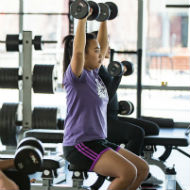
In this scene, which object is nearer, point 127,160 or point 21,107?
point 127,160

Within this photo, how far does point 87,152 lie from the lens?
2650 millimetres

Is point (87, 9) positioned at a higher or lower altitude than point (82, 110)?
higher

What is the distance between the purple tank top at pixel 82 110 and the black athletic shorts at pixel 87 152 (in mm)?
27

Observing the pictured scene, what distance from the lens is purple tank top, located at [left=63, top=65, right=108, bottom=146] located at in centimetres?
265

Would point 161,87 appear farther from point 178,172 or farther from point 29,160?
point 29,160

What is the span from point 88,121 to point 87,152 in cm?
18

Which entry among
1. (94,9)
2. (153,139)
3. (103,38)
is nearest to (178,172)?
(153,139)

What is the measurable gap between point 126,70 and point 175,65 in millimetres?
5956

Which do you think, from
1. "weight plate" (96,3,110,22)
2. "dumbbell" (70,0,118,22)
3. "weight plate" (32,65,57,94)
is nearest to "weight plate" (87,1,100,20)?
"dumbbell" (70,0,118,22)

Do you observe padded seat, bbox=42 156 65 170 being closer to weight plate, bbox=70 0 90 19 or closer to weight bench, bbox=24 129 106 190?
weight bench, bbox=24 129 106 190

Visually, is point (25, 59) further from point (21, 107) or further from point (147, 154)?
point (147, 154)

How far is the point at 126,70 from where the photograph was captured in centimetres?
354

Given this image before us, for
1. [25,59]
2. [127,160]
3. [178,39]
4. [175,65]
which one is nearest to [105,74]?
[127,160]

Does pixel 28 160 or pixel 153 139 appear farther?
pixel 153 139
